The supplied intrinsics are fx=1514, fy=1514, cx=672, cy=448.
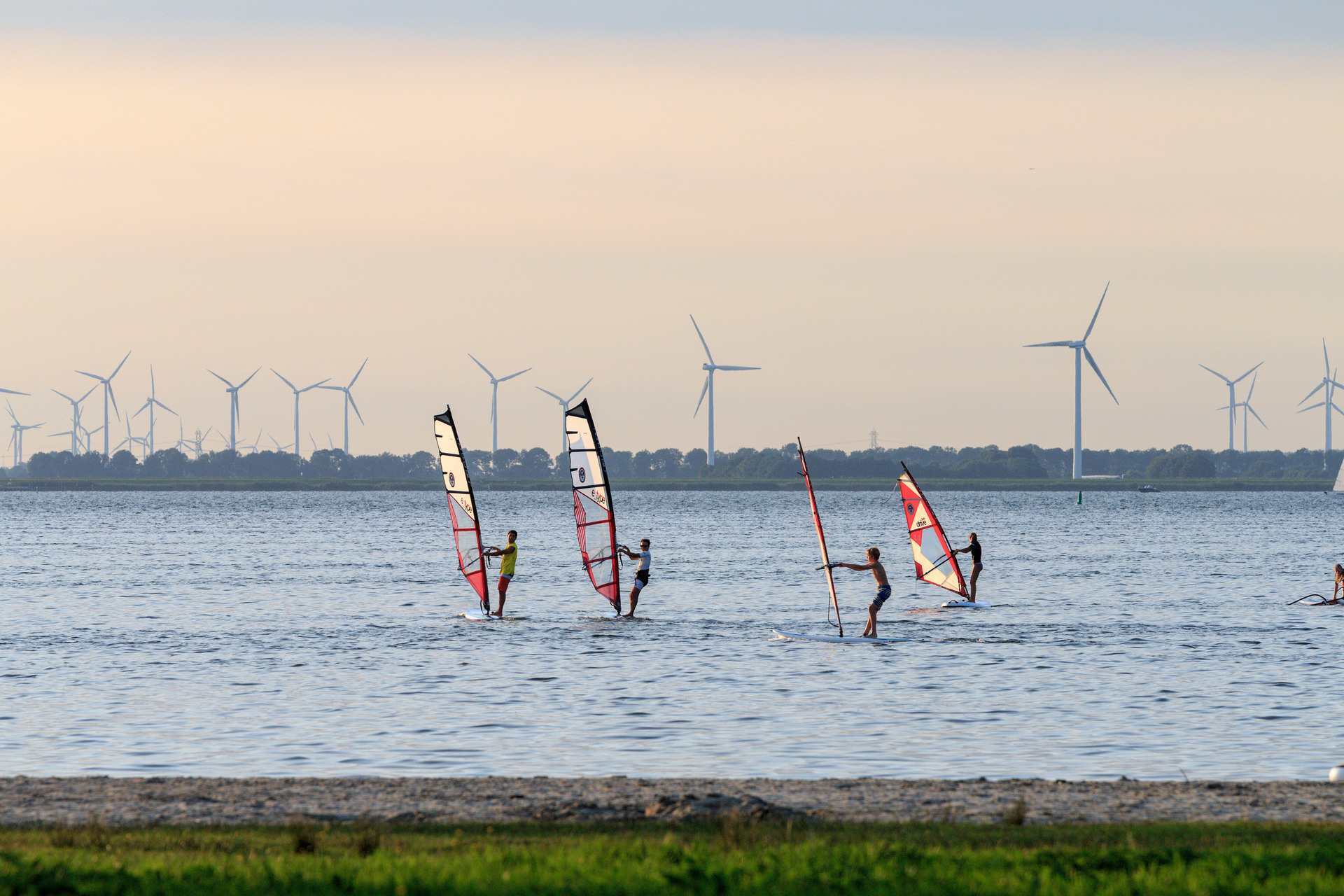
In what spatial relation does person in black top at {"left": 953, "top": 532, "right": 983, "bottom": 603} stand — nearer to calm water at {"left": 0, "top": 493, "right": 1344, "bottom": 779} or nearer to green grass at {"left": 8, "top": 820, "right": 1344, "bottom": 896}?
calm water at {"left": 0, "top": 493, "right": 1344, "bottom": 779}

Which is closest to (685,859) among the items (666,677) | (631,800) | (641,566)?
(631,800)

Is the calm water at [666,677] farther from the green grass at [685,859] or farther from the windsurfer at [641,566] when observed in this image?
the green grass at [685,859]

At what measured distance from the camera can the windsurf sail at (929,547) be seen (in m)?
45.6

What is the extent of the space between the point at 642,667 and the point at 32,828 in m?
16.5

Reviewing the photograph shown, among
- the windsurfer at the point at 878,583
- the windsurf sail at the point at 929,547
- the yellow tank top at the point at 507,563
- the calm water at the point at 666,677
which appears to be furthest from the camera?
the windsurf sail at the point at 929,547

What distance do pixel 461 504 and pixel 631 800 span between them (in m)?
24.5

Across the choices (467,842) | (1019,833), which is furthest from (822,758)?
(467,842)

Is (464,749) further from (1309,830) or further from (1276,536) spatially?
(1276,536)

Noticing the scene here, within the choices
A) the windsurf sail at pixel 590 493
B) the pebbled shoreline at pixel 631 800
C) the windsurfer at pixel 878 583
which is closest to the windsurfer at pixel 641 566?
the windsurf sail at pixel 590 493

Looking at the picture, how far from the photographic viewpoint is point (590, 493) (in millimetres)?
38344

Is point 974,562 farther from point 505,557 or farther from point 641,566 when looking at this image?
point 505,557

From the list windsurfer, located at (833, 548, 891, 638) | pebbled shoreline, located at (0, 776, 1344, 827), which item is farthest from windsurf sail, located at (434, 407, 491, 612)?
pebbled shoreline, located at (0, 776, 1344, 827)

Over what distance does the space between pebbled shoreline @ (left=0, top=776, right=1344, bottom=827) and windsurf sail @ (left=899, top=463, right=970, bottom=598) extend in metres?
29.0

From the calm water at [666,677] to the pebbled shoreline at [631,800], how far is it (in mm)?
1701
